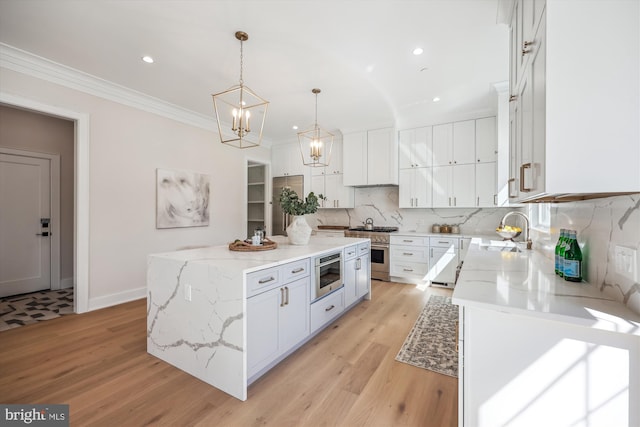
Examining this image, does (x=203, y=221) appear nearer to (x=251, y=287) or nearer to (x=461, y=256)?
(x=251, y=287)

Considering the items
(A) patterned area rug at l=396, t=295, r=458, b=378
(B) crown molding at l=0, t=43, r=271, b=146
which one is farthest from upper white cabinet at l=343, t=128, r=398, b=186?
(B) crown molding at l=0, t=43, r=271, b=146

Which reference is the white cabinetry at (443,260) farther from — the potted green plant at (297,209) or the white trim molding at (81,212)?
the white trim molding at (81,212)

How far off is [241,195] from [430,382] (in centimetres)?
441

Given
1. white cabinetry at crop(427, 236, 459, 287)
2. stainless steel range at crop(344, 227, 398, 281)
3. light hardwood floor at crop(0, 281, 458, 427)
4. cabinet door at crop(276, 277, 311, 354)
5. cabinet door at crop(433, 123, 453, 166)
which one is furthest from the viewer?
stainless steel range at crop(344, 227, 398, 281)

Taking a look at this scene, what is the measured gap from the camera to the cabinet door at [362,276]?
3350mm

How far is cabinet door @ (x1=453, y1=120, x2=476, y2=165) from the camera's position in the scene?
13.8 ft

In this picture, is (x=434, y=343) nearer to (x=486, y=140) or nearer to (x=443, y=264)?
(x=443, y=264)

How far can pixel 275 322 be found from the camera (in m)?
2.02

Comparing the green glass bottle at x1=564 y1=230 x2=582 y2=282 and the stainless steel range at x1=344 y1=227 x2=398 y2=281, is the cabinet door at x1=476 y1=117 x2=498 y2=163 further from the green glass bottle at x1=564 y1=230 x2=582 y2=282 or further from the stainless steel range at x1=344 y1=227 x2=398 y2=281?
the green glass bottle at x1=564 y1=230 x2=582 y2=282

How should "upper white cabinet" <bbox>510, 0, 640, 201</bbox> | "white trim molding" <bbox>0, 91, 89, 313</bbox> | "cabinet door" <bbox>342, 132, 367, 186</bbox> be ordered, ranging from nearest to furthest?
"upper white cabinet" <bbox>510, 0, 640, 201</bbox>, "white trim molding" <bbox>0, 91, 89, 313</bbox>, "cabinet door" <bbox>342, 132, 367, 186</bbox>

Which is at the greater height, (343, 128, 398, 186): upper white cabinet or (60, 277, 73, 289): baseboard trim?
(343, 128, 398, 186): upper white cabinet

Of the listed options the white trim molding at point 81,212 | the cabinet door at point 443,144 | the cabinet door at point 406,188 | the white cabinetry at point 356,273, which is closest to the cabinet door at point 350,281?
the white cabinetry at point 356,273

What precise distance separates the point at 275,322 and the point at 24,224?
15.3 ft

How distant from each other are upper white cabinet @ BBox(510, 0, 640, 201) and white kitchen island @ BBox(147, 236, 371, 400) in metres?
1.64
